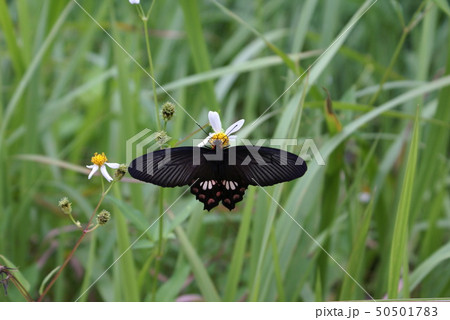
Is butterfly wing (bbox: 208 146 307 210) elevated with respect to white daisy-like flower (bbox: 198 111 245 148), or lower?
lower

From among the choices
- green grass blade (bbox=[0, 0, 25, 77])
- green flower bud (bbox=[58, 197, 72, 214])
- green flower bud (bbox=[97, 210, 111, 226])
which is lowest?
green flower bud (bbox=[97, 210, 111, 226])

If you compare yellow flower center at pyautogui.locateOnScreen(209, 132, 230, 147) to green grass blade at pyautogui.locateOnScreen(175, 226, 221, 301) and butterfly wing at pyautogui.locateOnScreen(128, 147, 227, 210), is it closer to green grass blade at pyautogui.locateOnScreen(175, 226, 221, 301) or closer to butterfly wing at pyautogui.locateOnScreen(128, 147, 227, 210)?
butterfly wing at pyautogui.locateOnScreen(128, 147, 227, 210)

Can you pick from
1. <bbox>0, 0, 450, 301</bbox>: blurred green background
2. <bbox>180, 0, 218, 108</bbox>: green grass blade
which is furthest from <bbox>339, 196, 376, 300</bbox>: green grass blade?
<bbox>180, 0, 218, 108</bbox>: green grass blade

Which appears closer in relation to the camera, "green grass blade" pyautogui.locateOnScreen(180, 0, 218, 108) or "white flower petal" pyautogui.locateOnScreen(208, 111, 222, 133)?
"white flower petal" pyautogui.locateOnScreen(208, 111, 222, 133)

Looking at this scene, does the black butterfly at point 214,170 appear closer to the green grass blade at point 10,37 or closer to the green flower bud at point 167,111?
A: the green flower bud at point 167,111

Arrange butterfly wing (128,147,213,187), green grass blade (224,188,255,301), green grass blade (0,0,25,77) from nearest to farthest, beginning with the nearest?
butterfly wing (128,147,213,187) → green grass blade (224,188,255,301) → green grass blade (0,0,25,77)

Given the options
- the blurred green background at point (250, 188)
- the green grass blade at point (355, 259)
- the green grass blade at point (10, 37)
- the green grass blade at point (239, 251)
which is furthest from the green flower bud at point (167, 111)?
the green grass blade at point (10, 37)

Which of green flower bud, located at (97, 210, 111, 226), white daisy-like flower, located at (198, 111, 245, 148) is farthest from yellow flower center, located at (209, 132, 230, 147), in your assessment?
A: green flower bud, located at (97, 210, 111, 226)

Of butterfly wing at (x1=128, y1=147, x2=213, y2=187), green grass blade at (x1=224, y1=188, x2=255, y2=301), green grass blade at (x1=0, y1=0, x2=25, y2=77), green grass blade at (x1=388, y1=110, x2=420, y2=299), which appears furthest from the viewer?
green grass blade at (x1=0, y1=0, x2=25, y2=77)

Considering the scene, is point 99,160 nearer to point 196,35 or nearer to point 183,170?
point 183,170
